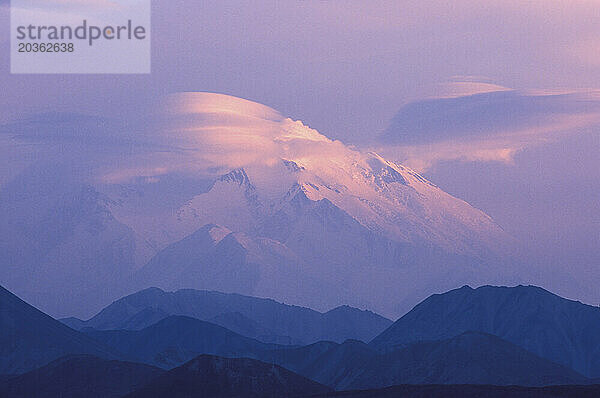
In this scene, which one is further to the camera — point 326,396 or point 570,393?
point 326,396

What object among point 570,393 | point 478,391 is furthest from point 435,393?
point 570,393

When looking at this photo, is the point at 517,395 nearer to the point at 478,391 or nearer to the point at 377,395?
the point at 478,391

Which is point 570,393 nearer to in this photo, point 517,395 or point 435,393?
point 517,395

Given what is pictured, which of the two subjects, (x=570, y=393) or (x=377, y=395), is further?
(x=377, y=395)

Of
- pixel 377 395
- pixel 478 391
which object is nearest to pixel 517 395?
pixel 478 391

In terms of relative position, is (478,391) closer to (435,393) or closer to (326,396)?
(435,393)

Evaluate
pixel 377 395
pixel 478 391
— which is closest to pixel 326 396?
pixel 377 395

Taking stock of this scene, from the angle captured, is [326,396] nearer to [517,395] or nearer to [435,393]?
[435,393]
